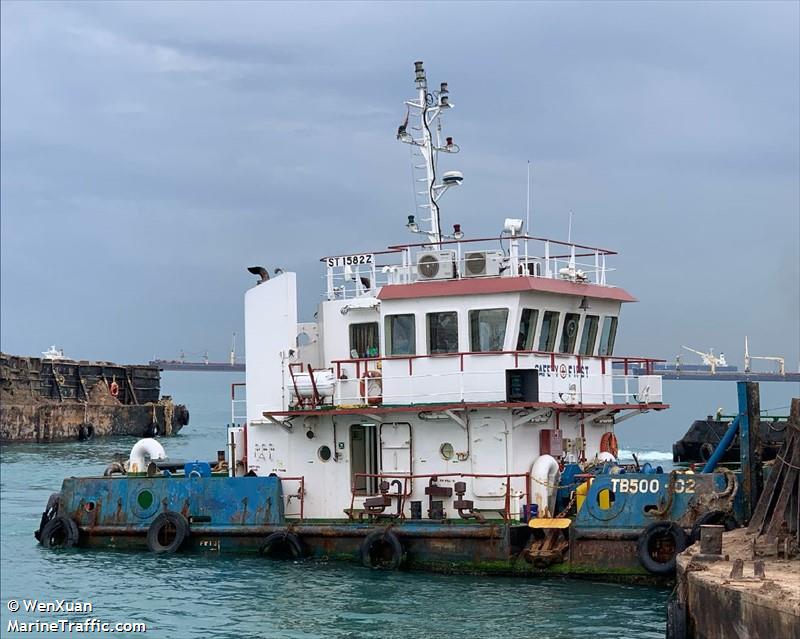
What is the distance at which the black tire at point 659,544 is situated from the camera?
1817 centimetres

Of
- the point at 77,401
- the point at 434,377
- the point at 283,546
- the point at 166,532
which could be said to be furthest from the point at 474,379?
the point at 77,401

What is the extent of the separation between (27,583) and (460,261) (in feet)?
30.6

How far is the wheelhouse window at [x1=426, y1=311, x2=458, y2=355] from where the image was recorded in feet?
67.9

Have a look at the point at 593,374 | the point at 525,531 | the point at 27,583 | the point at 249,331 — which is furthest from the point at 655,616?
the point at 27,583

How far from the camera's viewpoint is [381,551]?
20.1 m

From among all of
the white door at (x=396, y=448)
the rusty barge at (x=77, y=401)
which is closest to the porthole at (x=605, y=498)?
the white door at (x=396, y=448)

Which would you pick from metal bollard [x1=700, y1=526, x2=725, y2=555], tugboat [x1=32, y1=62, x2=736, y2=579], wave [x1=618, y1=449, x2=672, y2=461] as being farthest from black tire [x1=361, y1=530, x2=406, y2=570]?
wave [x1=618, y1=449, x2=672, y2=461]

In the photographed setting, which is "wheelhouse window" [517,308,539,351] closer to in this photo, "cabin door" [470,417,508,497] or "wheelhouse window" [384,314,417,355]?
"cabin door" [470,417,508,497]

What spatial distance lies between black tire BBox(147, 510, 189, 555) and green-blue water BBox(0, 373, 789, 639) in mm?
230

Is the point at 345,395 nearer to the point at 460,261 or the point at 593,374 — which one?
the point at 460,261

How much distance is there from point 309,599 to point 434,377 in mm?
4334

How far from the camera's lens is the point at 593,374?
2175 centimetres

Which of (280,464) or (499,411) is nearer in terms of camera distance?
(499,411)

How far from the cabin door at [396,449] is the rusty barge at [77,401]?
151ft
